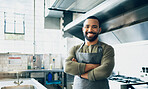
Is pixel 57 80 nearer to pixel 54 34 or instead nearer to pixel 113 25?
pixel 54 34

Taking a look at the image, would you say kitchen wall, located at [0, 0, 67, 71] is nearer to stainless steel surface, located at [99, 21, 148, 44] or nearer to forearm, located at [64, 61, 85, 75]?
stainless steel surface, located at [99, 21, 148, 44]

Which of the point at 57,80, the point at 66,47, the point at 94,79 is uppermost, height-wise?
the point at 66,47

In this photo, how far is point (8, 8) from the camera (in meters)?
5.04

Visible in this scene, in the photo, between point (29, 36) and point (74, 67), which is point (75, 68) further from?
point (29, 36)

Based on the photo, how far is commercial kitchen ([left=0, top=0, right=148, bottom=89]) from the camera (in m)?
2.44

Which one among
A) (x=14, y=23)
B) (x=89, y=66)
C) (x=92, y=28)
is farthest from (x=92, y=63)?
(x=14, y=23)

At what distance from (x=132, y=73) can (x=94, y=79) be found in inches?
75.8

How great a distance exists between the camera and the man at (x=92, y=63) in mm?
1432

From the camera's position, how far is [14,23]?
516 centimetres

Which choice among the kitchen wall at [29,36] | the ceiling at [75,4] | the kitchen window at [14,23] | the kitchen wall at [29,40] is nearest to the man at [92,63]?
the ceiling at [75,4]

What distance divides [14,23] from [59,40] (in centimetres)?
154

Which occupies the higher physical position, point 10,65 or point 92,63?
point 92,63

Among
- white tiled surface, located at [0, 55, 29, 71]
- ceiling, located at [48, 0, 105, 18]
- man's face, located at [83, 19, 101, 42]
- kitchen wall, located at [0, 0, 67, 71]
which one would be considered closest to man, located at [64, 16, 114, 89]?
man's face, located at [83, 19, 101, 42]

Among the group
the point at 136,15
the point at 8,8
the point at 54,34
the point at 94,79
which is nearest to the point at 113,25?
the point at 136,15
